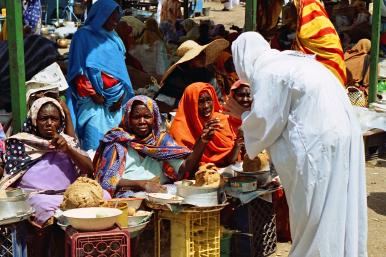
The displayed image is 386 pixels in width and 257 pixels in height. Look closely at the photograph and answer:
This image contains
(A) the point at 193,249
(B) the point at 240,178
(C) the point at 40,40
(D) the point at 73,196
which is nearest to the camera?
(D) the point at 73,196

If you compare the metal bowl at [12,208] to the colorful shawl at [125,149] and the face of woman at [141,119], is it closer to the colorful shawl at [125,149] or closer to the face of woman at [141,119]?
the colorful shawl at [125,149]

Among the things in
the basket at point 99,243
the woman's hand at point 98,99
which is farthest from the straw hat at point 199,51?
the basket at point 99,243

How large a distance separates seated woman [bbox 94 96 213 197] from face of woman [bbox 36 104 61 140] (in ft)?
1.09

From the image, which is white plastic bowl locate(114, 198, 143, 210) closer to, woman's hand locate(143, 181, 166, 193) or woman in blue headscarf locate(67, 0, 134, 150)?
woman's hand locate(143, 181, 166, 193)

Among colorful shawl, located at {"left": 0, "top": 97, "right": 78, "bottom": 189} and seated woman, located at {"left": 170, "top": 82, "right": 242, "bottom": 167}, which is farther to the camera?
seated woman, located at {"left": 170, "top": 82, "right": 242, "bottom": 167}

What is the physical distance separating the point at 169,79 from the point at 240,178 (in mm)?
2731

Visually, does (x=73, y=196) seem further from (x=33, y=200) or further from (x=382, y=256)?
(x=382, y=256)

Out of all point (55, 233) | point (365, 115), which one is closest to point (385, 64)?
point (365, 115)

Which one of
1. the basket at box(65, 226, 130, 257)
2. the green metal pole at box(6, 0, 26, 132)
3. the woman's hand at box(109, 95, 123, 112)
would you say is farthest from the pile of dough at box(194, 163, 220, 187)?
the woman's hand at box(109, 95, 123, 112)

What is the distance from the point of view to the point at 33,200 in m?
3.99

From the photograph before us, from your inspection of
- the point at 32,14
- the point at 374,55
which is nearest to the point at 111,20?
the point at 374,55

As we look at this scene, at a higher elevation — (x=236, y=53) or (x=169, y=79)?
(x=236, y=53)

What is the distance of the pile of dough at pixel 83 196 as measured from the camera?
12.4 ft

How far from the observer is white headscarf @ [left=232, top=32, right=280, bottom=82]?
12.2ft
